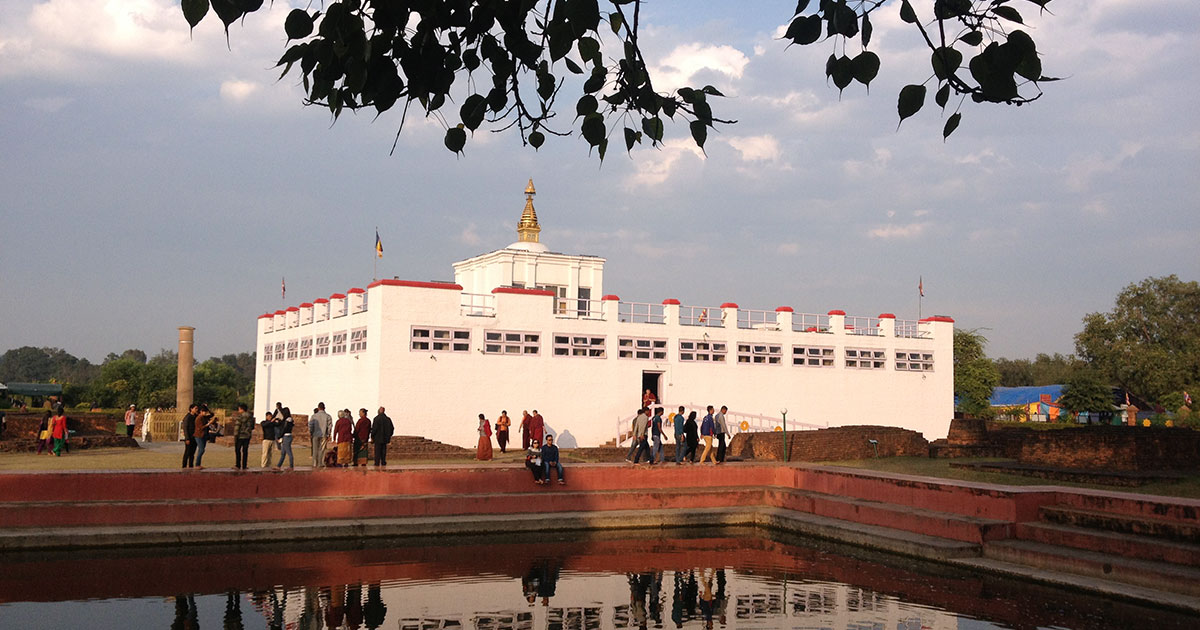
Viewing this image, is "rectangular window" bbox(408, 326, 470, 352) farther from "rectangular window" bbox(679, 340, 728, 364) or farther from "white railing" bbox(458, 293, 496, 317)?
"rectangular window" bbox(679, 340, 728, 364)

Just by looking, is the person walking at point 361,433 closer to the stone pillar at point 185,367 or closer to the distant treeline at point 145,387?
the stone pillar at point 185,367

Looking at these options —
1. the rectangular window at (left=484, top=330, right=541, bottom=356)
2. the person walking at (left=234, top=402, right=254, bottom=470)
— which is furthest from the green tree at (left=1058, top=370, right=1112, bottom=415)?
the person walking at (left=234, top=402, right=254, bottom=470)

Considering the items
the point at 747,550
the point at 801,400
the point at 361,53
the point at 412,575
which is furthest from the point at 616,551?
the point at 801,400

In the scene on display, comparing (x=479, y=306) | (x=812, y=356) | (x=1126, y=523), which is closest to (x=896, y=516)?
(x=1126, y=523)

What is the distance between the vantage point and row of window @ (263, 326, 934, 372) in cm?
3341

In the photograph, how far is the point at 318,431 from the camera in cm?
2242

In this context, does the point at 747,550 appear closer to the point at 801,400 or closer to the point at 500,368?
the point at 500,368

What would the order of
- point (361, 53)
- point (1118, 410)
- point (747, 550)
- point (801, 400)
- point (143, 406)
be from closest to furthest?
1. point (361, 53)
2. point (747, 550)
3. point (801, 400)
4. point (1118, 410)
5. point (143, 406)

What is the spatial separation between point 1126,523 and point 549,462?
9.96m

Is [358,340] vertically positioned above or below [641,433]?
above

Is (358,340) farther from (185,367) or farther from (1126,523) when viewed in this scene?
(1126,523)

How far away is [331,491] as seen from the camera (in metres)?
18.8

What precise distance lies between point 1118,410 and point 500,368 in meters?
36.5

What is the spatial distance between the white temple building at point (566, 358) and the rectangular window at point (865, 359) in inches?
2.1
